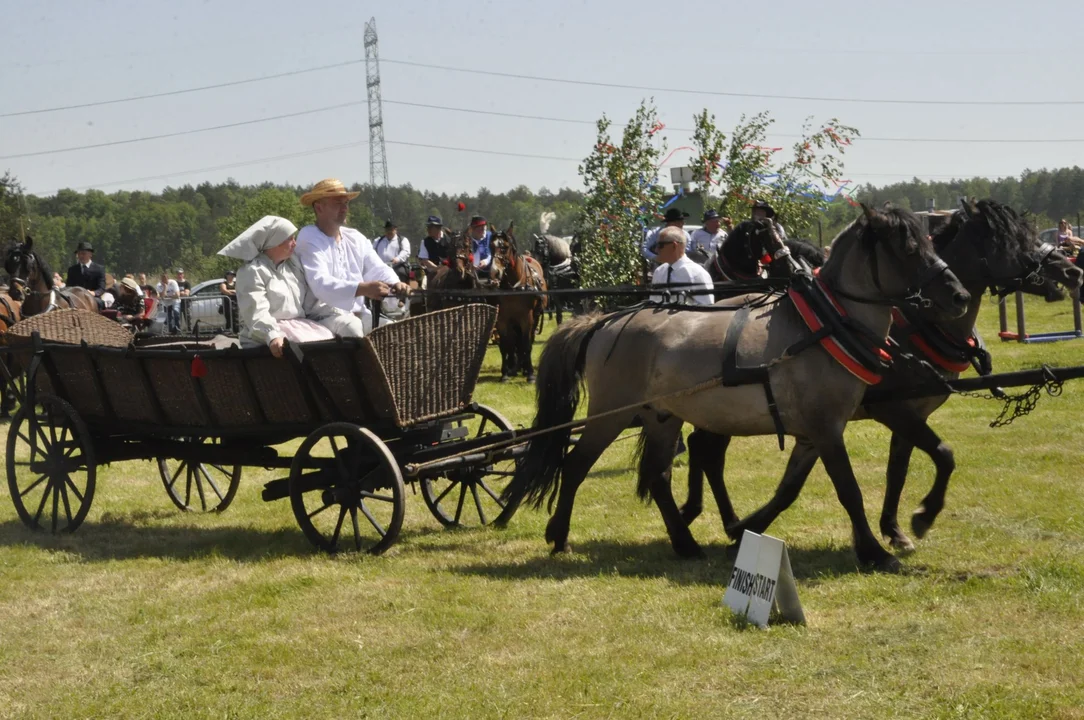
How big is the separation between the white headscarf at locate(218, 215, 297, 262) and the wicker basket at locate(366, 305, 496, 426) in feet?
3.26

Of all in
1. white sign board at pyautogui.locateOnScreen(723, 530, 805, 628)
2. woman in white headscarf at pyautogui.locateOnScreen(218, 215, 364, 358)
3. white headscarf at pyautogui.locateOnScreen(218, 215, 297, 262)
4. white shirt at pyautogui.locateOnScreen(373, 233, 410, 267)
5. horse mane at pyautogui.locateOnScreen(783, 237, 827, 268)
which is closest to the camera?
white sign board at pyautogui.locateOnScreen(723, 530, 805, 628)

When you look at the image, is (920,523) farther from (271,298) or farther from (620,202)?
(620,202)

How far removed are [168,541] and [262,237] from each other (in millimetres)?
2218

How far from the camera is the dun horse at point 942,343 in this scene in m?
6.91

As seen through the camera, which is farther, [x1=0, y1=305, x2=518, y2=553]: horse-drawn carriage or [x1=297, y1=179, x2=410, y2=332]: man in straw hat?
[x1=297, y1=179, x2=410, y2=332]: man in straw hat

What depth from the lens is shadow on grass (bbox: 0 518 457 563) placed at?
7488 mm

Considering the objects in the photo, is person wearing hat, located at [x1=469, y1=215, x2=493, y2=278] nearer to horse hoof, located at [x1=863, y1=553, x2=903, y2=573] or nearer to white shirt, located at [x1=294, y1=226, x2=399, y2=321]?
white shirt, located at [x1=294, y1=226, x2=399, y2=321]

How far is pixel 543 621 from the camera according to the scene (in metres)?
5.70

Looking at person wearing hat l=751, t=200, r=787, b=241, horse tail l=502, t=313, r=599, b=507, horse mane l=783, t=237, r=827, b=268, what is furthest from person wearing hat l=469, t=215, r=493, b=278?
horse tail l=502, t=313, r=599, b=507

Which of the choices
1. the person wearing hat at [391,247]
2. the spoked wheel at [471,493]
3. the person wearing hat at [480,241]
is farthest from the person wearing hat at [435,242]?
the spoked wheel at [471,493]

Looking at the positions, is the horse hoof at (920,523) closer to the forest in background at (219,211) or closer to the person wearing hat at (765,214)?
the person wearing hat at (765,214)

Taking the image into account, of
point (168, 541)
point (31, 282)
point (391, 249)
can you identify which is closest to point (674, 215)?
point (168, 541)

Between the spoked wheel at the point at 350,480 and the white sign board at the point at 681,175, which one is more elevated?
the white sign board at the point at 681,175

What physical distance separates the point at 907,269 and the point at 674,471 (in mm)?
3802
